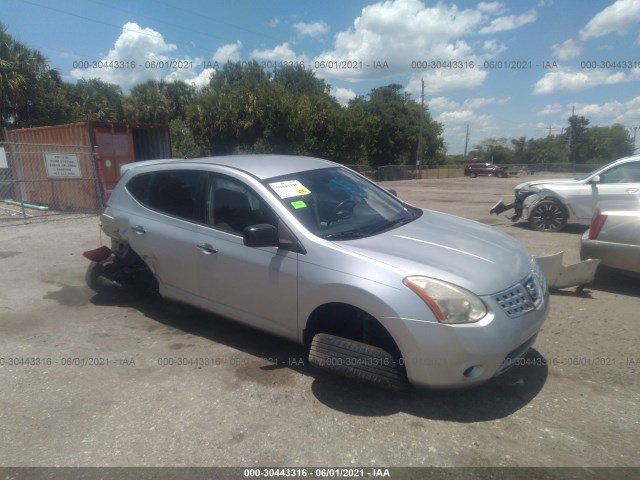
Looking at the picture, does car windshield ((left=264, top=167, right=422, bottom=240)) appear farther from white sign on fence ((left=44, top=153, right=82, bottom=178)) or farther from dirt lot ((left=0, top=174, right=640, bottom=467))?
white sign on fence ((left=44, top=153, right=82, bottom=178))

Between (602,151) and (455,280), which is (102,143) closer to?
(455,280)

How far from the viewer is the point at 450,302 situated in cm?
304

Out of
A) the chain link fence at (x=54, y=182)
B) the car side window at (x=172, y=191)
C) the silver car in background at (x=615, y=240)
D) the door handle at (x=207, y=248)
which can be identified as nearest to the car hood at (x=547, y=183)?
the silver car in background at (x=615, y=240)

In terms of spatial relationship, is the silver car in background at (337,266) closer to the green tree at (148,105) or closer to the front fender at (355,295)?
the front fender at (355,295)

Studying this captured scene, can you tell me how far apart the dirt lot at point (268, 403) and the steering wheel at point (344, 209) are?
127 cm

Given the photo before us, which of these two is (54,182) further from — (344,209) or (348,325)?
(348,325)

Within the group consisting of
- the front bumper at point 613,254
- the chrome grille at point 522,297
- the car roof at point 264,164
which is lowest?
the front bumper at point 613,254

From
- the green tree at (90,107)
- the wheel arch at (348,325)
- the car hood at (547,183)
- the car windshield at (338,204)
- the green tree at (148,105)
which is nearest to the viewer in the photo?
the wheel arch at (348,325)

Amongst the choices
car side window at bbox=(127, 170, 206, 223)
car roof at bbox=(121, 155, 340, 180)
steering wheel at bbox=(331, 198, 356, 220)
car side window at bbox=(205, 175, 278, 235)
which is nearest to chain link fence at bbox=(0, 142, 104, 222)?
car side window at bbox=(127, 170, 206, 223)

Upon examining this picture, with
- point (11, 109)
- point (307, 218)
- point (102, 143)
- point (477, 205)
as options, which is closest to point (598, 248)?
point (307, 218)

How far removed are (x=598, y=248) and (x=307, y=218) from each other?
3871 millimetres

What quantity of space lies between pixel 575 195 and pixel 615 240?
4.89 m

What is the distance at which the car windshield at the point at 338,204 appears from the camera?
385 centimetres

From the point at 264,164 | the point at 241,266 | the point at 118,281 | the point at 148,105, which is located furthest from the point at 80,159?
the point at 148,105
